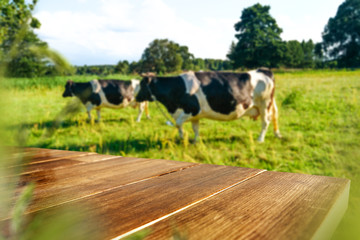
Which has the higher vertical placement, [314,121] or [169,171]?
[169,171]

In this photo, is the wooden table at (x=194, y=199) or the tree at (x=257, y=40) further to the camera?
the tree at (x=257, y=40)

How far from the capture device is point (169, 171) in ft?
2.92

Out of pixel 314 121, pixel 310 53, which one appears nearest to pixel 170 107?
pixel 314 121

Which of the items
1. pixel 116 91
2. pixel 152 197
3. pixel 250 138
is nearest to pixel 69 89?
pixel 116 91

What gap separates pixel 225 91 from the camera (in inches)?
205

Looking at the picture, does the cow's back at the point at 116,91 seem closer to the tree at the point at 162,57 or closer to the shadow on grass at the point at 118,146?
the shadow on grass at the point at 118,146

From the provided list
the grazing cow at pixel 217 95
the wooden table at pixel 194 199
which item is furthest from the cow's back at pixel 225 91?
the wooden table at pixel 194 199

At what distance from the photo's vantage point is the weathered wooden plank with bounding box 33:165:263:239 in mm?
501

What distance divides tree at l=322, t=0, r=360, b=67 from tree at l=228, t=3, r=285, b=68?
685 centimetres

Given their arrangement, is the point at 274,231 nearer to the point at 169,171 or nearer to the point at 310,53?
the point at 169,171

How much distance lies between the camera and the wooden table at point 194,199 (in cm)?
46

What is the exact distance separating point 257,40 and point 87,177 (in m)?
40.7

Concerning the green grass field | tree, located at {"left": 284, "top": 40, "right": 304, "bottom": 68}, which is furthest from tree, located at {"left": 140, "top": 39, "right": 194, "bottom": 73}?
the green grass field

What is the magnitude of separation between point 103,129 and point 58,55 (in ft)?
20.8
